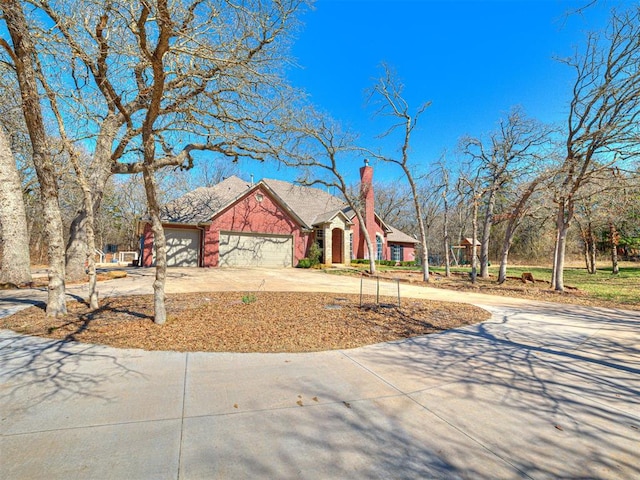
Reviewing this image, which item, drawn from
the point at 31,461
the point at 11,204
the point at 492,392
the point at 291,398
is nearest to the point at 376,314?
the point at 492,392

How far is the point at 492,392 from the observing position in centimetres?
333

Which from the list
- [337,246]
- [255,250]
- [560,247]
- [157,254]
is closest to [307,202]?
[337,246]

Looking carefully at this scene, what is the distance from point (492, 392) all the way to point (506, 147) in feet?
43.7

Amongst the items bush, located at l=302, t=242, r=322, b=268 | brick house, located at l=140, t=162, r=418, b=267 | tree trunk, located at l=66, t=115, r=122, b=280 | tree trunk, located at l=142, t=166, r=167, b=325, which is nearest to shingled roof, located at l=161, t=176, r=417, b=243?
brick house, located at l=140, t=162, r=418, b=267

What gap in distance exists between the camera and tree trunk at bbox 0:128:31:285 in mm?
10016

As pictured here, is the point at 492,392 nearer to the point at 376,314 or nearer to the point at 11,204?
the point at 376,314

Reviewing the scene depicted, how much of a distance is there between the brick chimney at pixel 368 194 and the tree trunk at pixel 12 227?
17.8 meters

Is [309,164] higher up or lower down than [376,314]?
higher up

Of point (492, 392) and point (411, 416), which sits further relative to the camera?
point (492, 392)

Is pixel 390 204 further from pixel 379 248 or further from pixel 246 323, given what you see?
pixel 246 323

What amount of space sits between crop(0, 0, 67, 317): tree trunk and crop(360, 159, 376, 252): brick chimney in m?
18.3

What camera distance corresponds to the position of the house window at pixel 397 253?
3112cm

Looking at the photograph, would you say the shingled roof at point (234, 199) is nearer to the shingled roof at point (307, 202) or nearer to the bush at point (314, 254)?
the shingled roof at point (307, 202)

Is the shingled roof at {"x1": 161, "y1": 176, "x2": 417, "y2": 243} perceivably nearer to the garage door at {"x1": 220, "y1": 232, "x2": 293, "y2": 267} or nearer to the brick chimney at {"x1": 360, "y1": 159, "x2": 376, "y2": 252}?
the brick chimney at {"x1": 360, "y1": 159, "x2": 376, "y2": 252}
